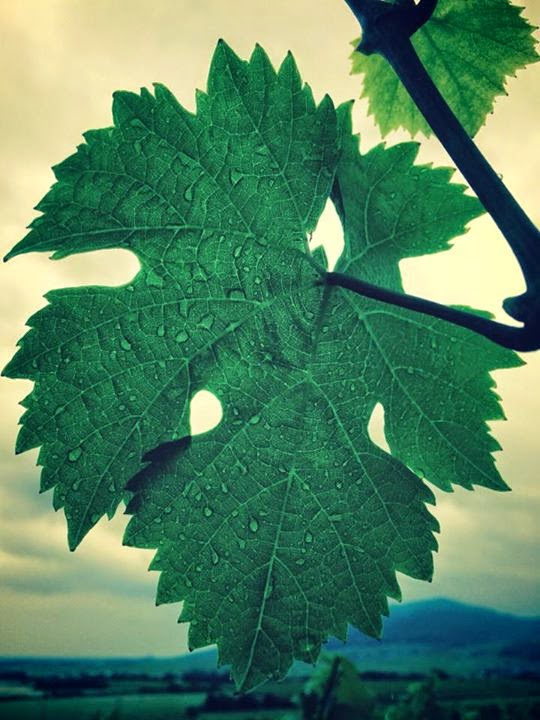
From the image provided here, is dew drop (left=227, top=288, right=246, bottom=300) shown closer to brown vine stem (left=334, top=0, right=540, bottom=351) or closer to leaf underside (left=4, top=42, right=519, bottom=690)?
leaf underside (left=4, top=42, right=519, bottom=690)

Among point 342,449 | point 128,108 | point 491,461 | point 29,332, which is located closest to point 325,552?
point 342,449

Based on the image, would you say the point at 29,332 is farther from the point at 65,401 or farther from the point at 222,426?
the point at 222,426

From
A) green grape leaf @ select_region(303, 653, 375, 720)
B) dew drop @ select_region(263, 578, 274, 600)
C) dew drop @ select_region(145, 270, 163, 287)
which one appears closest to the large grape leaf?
dew drop @ select_region(263, 578, 274, 600)

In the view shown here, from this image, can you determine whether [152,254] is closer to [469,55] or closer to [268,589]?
[268,589]

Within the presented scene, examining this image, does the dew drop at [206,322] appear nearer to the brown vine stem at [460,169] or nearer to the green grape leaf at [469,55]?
the brown vine stem at [460,169]

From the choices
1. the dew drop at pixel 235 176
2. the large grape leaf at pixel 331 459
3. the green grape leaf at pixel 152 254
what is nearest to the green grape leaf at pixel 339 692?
the large grape leaf at pixel 331 459

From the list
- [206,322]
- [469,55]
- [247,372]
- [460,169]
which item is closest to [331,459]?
[247,372]

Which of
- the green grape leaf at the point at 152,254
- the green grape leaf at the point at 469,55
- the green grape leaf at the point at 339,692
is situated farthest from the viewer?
the green grape leaf at the point at 339,692
